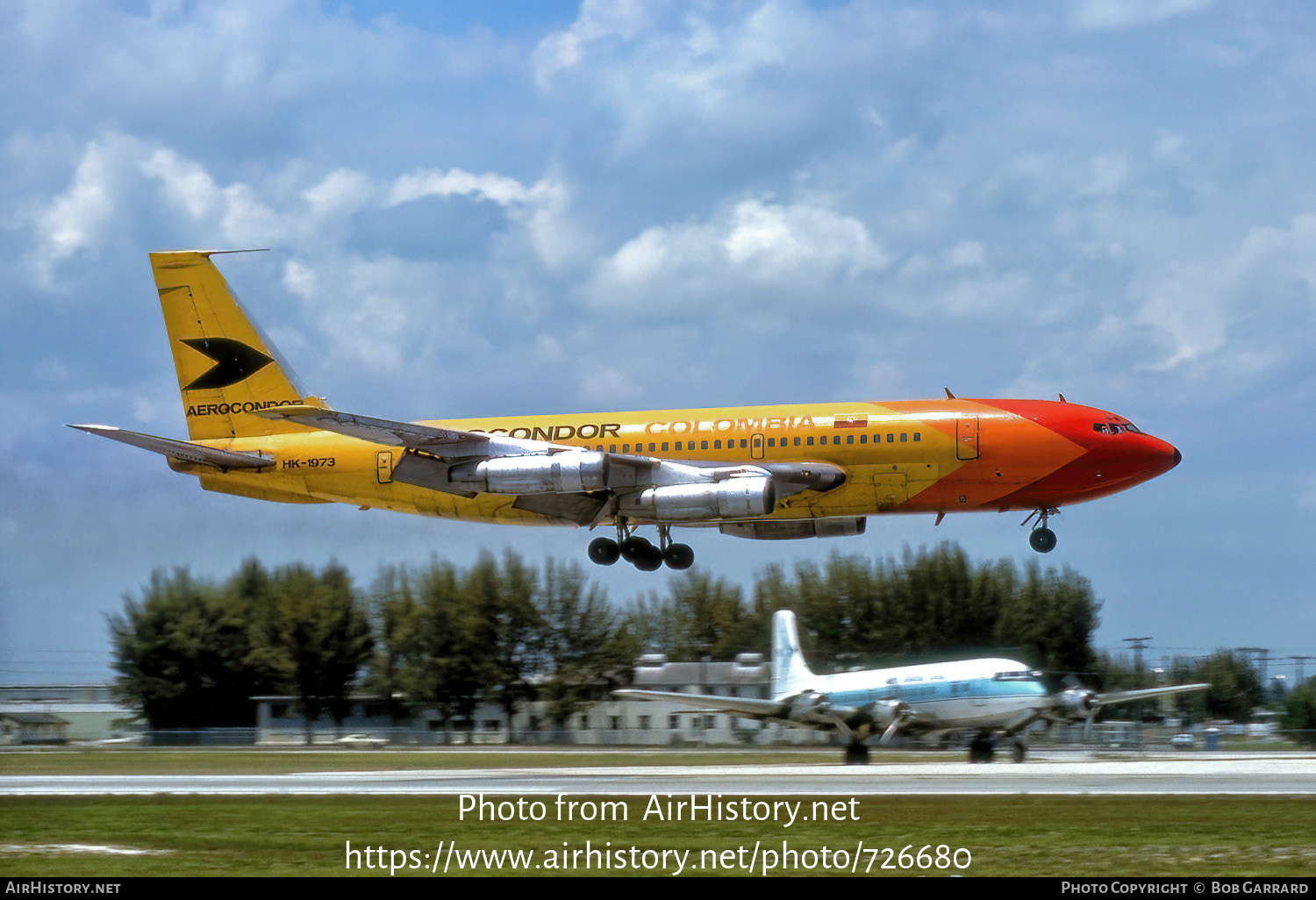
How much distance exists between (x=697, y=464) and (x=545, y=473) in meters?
4.80

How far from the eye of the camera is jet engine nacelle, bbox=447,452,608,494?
153 ft

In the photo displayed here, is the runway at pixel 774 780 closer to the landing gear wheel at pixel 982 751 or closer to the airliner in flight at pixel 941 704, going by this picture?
the landing gear wheel at pixel 982 751

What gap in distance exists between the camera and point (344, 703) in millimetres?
91438

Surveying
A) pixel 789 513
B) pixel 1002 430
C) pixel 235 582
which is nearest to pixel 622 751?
pixel 235 582

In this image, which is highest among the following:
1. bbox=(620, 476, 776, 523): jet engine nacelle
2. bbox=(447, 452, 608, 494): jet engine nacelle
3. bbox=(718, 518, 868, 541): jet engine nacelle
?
bbox=(447, 452, 608, 494): jet engine nacelle

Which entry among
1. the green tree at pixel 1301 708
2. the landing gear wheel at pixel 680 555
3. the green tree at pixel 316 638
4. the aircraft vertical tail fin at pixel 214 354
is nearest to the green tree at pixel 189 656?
the green tree at pixel 316 638

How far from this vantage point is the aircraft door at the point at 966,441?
46.0m

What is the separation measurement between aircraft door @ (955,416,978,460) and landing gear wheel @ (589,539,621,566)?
38.4ft

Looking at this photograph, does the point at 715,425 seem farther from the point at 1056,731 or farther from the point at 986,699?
the point at 1056,731

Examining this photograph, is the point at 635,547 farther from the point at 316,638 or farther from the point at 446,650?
the point at 446,650

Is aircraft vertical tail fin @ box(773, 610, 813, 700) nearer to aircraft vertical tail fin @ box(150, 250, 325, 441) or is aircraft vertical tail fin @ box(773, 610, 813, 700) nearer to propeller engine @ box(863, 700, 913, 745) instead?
propeller engine @ box(863, 700, 913, 745)

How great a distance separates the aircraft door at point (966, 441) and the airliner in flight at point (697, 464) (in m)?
0.05

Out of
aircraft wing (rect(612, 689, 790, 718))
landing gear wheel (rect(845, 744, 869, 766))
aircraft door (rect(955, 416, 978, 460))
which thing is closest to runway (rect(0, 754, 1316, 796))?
landing gear wheel (rect(845, 744, 869, 766))
